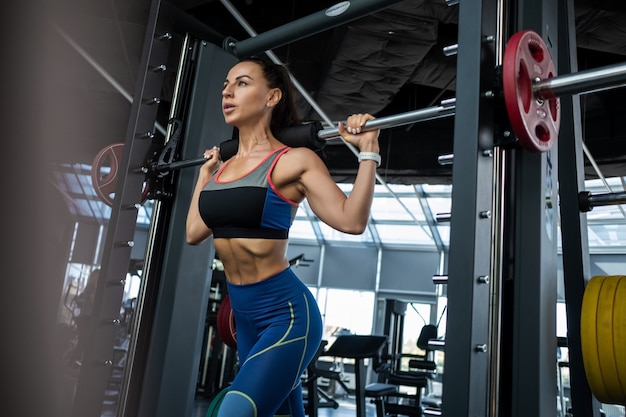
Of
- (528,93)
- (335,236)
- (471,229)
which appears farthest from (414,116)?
(335,236)

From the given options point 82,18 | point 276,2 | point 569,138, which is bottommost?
point 82,18

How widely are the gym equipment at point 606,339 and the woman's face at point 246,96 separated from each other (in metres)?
0.92

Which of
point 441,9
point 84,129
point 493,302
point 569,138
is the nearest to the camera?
point 84,129

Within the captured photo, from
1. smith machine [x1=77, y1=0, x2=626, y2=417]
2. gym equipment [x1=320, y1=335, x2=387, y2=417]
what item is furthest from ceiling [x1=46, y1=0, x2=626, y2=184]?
gym equipment [x1=320, y1=335, x2=387, y2=417]

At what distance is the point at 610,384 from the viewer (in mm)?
1169

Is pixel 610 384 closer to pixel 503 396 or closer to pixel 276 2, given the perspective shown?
pixel 503 396

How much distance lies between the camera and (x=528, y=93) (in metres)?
1.12

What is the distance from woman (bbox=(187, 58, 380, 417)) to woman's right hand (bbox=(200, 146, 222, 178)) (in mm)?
119

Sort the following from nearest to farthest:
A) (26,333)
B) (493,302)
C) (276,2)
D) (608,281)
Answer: (26,333) < (493,302) < (608,281) < (276,2)

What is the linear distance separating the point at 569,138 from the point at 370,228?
9.33 m

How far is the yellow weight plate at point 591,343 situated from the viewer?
117 cm

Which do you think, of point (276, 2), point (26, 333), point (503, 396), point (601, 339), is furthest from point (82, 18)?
point (276, 2)

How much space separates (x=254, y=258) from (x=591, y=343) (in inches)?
29.7

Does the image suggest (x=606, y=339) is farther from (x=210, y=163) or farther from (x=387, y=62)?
(x=387, y=62)
